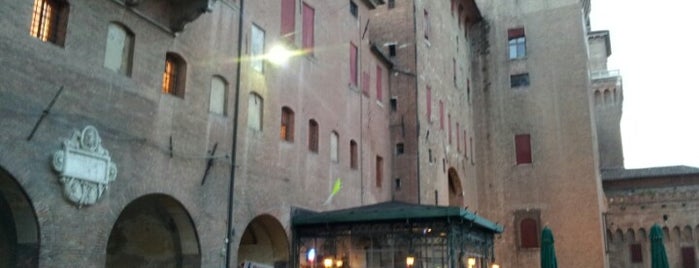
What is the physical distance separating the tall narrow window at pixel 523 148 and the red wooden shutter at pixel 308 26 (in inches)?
720

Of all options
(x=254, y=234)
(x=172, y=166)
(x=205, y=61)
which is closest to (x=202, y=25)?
(x=205, y=61)

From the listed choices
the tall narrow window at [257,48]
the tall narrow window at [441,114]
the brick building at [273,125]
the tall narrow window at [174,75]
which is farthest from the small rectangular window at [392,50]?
the tall narrow window at [174,75]

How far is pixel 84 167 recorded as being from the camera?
12.0m

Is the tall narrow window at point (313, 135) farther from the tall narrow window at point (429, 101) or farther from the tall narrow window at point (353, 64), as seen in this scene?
the tall narrow window at point (429, 101)

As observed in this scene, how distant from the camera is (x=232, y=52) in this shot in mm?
16953

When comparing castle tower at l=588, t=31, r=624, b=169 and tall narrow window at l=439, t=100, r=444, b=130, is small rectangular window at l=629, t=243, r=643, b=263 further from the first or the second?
tall narrow window at l=439, t=100, r=444, b=130

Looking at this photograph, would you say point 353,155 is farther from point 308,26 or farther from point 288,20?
point 288,20

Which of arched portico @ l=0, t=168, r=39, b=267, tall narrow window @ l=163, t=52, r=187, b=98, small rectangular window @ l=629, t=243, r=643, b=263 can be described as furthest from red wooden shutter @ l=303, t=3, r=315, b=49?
small rectangular window @ l=629, t=243, r=643, b=263

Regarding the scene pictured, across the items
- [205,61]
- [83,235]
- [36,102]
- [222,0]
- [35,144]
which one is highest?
[222,0]

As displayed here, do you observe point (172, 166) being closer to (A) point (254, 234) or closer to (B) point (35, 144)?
(B) point (35, 144)

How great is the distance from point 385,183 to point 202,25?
12.4m

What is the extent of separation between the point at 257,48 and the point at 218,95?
2.35 m

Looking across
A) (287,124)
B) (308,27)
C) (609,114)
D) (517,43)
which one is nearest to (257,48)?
(287,124)

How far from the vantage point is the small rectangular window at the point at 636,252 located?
36.8 meters
